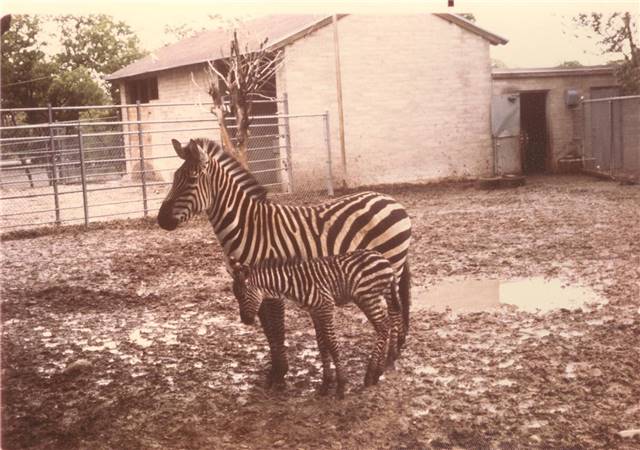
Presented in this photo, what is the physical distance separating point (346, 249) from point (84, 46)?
2118mm

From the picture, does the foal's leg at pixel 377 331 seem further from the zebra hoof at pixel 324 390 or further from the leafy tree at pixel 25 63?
the leafy tree at pixel 25 63

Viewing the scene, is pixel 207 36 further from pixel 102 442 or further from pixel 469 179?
pixel 102 442

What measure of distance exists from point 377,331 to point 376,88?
11.7 m

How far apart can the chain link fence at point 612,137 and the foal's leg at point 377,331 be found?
12843 mm

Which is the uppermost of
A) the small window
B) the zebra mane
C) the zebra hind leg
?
the small window

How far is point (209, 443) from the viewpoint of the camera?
4.03 metres

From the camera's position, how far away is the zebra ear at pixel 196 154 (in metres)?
4.23

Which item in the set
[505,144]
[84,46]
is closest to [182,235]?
[84,46]

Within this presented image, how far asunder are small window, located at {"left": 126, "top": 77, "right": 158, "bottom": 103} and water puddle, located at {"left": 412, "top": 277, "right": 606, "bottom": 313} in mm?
13824

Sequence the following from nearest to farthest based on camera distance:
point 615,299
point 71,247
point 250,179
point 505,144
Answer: point 250,179
point 615,299
point 71,247
point 505,144

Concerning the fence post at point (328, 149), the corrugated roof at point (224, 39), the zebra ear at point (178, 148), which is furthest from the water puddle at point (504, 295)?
the corrugated roof at point (224, 39)

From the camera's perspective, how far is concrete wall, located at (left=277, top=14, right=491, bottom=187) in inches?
597

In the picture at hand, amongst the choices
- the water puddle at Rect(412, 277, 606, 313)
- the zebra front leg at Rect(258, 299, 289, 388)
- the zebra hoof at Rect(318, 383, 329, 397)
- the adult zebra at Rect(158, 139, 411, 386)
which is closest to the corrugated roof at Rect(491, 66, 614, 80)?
the water puddle at Rect(412, 277, 606, 313)

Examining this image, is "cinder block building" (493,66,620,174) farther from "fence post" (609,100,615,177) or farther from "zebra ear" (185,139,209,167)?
"zebra ear" (185,139,209,167)
